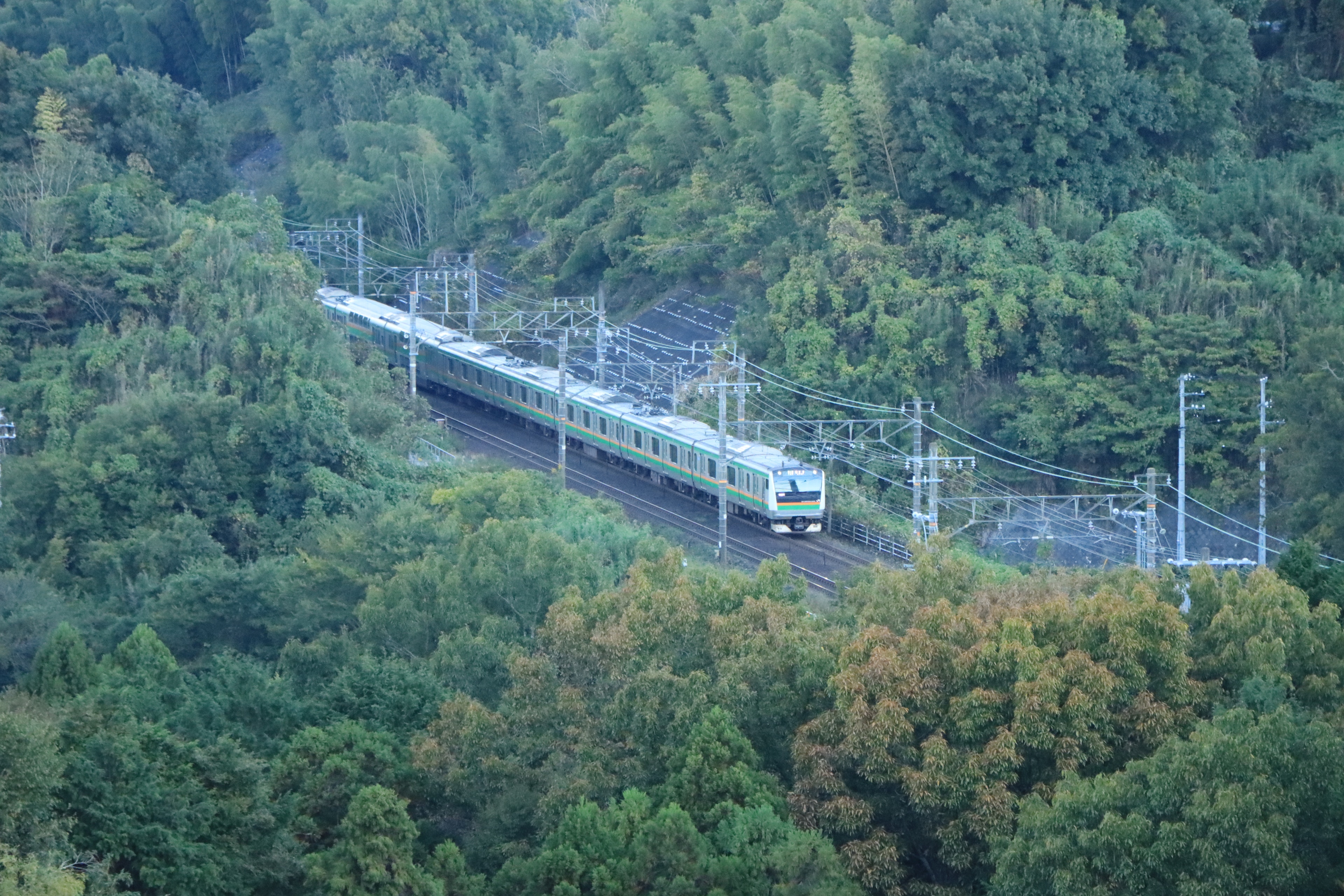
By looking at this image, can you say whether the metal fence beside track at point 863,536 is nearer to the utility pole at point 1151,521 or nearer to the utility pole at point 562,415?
the utility pole at point 562,415

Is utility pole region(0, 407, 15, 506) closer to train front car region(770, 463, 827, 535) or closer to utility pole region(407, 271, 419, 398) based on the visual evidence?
utility pole region(407, 271, 419, 398)

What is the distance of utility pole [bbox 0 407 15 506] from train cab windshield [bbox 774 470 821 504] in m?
12.4

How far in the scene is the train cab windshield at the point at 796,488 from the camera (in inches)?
1265

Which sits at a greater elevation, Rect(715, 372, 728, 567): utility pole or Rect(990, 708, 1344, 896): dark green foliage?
Rect(990, 708, 1344, 896): dark green foliage

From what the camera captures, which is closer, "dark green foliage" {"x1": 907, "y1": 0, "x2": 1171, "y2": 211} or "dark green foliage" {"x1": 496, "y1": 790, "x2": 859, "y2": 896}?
"dark green foliage" {"x1": 496, "y1": 790, "x2": 859, "y2": 896}

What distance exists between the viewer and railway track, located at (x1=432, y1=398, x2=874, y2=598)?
3112 cm

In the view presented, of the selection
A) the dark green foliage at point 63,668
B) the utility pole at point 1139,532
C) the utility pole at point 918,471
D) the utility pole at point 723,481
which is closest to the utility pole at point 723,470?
the utility pole at point 723,481

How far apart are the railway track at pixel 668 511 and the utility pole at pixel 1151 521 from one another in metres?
4.45

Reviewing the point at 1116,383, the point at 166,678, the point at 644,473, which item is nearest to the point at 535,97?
the point at 644,473

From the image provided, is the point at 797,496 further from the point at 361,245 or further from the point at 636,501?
the point at 361,245

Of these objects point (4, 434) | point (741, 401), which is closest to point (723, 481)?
point (741, 401)

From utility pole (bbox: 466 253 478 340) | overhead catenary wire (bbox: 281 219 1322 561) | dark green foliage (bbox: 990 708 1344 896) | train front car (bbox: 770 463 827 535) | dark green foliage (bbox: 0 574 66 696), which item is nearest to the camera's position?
dark green foliage (bbox: 990 708 1344 896)

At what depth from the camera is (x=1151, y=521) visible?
88.0ft

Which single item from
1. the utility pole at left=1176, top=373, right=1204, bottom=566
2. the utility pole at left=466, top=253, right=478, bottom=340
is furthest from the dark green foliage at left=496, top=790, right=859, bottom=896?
the utility pole at left=466, top=253, right=478, bottom=340
